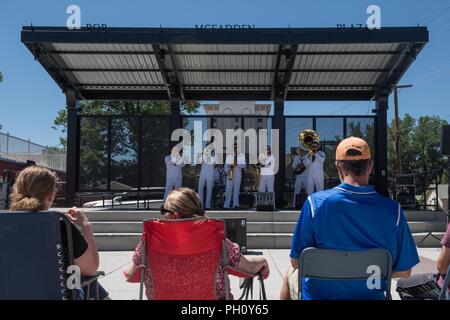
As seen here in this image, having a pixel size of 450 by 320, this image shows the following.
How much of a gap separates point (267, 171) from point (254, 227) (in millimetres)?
3075

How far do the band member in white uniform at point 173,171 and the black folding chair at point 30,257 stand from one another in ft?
35.8

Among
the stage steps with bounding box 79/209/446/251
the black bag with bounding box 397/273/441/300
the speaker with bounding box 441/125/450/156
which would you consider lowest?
the stage steps with bounding box 79/209/446/251

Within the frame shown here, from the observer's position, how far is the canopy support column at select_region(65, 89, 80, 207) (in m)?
14.6

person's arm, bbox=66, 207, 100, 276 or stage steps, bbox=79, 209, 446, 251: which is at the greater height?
person's arm, bbox=66, 207, 100, 276

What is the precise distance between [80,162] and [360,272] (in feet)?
42.9

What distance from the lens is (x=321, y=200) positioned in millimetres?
3082

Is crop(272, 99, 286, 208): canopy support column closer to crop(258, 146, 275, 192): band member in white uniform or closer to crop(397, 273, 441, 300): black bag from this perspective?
crop(258, 146, 275, 192): band member in white uniform

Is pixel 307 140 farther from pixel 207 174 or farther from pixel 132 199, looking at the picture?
pixel 132 199

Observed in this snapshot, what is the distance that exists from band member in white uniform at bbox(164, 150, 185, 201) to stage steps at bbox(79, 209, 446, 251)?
2265 millimetres

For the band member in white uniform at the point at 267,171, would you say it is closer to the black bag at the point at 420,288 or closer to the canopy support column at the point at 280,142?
the canopy support column at the point at 280,142

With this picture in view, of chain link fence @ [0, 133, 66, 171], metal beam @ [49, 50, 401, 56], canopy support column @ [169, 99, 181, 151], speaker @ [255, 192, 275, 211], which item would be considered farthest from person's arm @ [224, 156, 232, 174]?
chain link fence @ [0, 133, 66, 171]

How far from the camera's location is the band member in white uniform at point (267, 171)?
545 inches

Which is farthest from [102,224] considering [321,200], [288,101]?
[321,200]

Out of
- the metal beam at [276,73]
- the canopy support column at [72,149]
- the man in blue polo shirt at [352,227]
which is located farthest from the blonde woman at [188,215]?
the canopy support column at [72,149]
